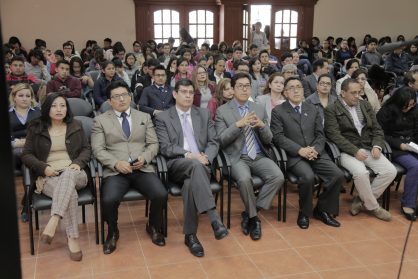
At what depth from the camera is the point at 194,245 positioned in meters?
3.22

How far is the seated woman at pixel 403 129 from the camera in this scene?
393 cm

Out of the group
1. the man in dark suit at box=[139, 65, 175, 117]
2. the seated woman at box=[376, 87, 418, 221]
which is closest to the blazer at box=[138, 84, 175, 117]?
the man in dark suit at box=[139, 65, 175, 117]

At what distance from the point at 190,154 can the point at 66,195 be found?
39.6 inches

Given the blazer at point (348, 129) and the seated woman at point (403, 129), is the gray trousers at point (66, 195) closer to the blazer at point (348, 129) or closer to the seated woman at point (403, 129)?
the blazer at point (348, 129)

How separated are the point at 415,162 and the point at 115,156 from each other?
2.63 metres

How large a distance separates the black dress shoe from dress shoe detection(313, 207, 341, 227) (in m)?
1.18

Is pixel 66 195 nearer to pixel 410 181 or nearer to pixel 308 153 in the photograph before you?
pixel 308 153

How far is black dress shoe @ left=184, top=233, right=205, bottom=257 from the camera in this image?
3.18 meters

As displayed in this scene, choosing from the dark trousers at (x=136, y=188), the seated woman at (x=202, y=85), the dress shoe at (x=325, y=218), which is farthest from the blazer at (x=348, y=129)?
the dark trousers at (x=136, y=188)

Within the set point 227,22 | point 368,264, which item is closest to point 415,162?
point 368,264

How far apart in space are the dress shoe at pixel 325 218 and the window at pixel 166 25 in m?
9.00

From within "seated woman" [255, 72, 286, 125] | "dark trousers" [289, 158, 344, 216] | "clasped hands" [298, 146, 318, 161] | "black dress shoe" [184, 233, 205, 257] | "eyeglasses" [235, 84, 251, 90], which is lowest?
"black dress shoe" [184, 233, 205, 257]

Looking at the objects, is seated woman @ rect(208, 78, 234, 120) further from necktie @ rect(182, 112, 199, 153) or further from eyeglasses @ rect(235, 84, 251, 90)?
necktie @ rect(182, 112, 199, 153)

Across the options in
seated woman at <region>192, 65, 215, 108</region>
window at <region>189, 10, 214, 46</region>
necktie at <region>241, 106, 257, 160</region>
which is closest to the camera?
necktie at <region>241, 106, 257, 160</region>
